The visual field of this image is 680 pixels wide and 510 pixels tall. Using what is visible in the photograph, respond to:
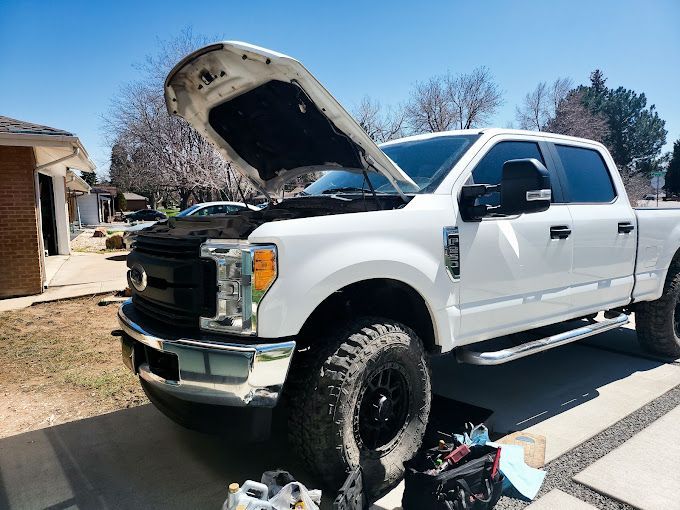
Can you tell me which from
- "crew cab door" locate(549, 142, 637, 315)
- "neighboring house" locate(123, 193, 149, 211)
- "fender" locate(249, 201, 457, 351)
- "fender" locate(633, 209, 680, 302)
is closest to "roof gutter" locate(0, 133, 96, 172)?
"fender" locate(249, 201, 457, 351)

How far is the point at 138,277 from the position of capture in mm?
2865

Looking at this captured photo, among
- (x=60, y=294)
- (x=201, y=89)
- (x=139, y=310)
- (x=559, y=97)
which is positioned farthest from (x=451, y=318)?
(x=559, y=97)

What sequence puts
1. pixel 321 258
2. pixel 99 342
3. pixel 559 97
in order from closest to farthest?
pixel 321 258 < pixel 99 342 < pixel 559 97

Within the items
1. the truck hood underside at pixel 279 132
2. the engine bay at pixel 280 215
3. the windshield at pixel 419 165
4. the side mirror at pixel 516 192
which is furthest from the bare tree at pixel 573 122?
the engine bay at pixel 280 215

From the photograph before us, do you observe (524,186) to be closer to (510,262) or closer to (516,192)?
(516,192)

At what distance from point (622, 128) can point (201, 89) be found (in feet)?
189

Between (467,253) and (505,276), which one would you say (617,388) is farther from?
(467,253)

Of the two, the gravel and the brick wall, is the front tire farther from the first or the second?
the brick wall

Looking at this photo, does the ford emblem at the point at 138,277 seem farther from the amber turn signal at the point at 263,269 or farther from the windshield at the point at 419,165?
the windshield at the point at 419,165

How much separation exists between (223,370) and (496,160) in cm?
241

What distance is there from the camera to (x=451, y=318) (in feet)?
9.71

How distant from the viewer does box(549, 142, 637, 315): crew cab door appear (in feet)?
12.5

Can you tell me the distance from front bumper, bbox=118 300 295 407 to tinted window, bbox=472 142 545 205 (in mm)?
Result: 1841

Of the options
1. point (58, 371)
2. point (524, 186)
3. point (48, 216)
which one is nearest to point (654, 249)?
point (524, 186)
